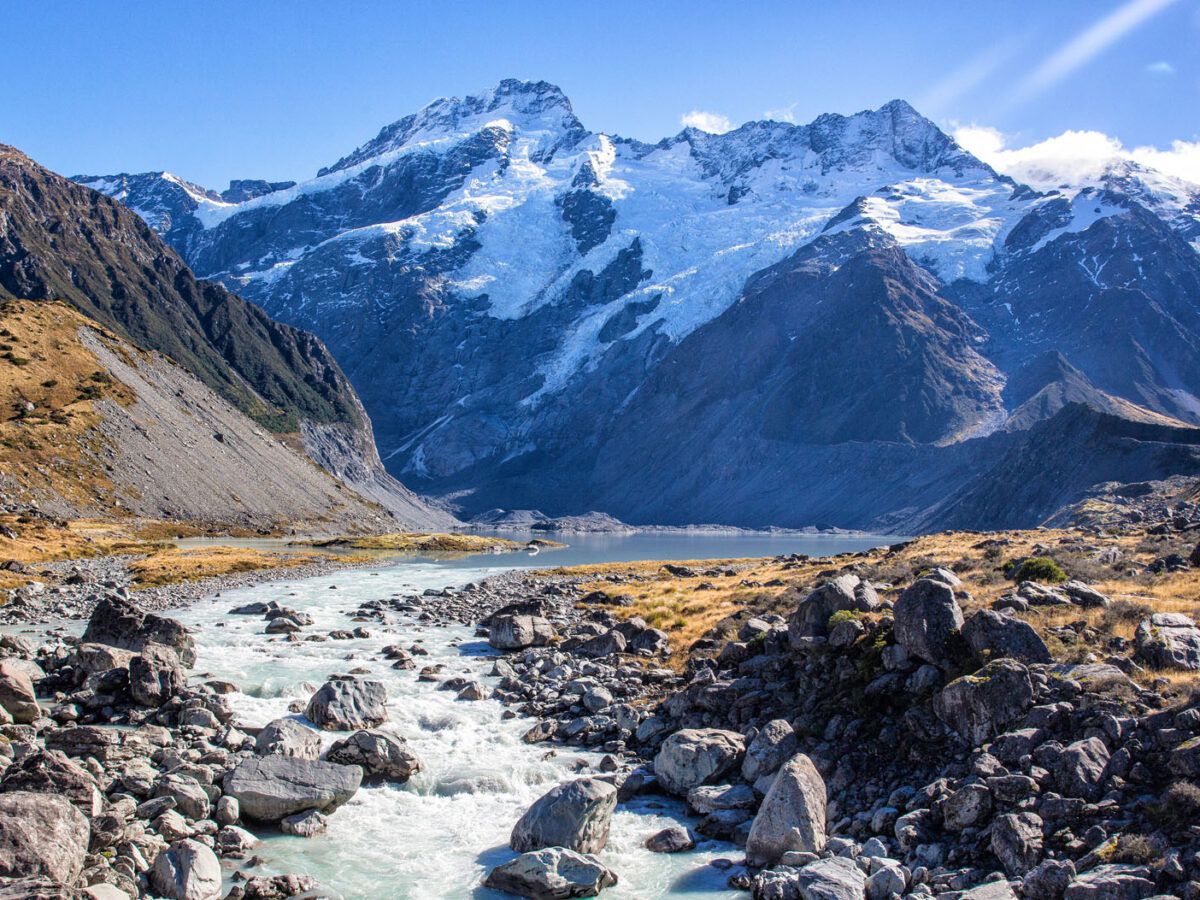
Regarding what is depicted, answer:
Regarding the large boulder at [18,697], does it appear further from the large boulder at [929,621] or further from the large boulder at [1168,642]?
the large boulder at [1168,642]

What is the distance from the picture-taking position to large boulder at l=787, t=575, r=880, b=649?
28016 millimetres

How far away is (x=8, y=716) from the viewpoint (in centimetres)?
2367

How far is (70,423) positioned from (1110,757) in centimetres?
A: 14277

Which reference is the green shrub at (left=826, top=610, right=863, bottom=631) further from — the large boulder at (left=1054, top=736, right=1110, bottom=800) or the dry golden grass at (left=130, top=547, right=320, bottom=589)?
the dry golden grass at (left=130, top=547, right=320, bottom=589)

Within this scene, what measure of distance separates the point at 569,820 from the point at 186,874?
312 inches

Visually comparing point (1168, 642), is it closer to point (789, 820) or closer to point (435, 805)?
point (789, 820)

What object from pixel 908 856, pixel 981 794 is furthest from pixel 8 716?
pixel 981 794

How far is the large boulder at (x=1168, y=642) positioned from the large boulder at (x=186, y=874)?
69.6 ft

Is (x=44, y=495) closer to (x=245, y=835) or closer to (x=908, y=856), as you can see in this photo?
(x=245, y=835)

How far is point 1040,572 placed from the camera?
33.2 m

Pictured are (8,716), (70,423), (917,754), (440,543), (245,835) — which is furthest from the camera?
(440,543)

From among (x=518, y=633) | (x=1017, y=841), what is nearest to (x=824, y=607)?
(x=1017, y=841)

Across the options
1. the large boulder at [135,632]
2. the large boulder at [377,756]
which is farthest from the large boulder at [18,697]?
the large boulder at [135,632]

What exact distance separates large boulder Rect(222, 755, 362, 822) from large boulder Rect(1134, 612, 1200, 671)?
20.0 m
